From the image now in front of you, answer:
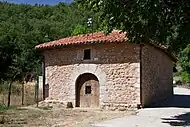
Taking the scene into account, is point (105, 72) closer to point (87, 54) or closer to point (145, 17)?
point (87, 54)

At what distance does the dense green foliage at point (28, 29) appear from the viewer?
141ft

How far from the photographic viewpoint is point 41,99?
936 inches

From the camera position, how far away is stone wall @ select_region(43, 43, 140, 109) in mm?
19281

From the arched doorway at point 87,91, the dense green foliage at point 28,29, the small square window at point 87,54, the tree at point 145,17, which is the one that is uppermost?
the dense green foliage at point 28,29

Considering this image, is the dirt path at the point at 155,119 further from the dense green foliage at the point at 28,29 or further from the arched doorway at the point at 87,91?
the dense green foliage at the point at 28,29

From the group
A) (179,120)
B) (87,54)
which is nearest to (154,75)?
(87,54)

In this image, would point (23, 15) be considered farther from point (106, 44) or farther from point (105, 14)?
point (105, 14)

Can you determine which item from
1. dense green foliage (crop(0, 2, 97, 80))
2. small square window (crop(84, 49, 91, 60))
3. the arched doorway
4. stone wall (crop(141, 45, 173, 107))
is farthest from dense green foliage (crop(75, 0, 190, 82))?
dense green foliage (crop(0, 2, 97, 80))

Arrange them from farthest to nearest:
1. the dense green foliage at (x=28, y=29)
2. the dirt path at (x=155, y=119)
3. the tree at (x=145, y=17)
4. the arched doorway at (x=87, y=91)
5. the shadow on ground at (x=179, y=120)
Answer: the dense green foliage at (x=28, y=29) → the arched doorway at (x=87, y=91) → the shadow on ground at (x=179, y=120) → the dirt path at (x=155, y=119) → the tree at (x=145, y=17)

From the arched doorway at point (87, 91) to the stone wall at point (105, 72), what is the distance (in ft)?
1.18

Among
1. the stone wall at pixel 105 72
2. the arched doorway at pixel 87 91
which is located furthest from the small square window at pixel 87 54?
the arched doorway at pixel 87 91

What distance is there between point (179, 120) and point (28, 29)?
37789mm

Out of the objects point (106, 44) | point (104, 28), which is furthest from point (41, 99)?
point (104, 28)

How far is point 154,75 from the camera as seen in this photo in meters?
22.7
